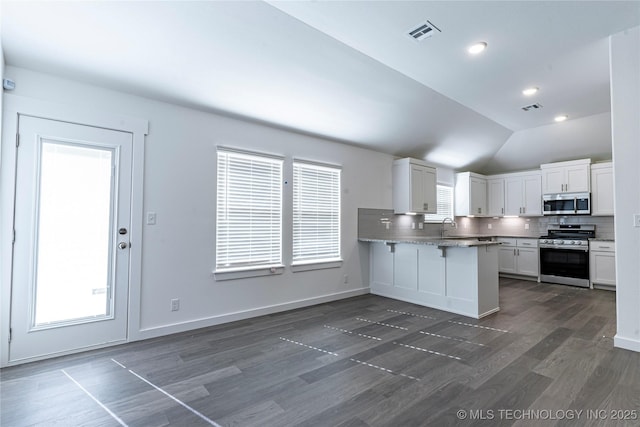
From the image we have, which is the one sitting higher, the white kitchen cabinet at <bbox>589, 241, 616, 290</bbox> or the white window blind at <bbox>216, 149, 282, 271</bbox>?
the white window blind at <bbox>216, 149, 282, 271</bbox>

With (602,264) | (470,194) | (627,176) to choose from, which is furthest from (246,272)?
(602,264)

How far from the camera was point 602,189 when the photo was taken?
5.89 m

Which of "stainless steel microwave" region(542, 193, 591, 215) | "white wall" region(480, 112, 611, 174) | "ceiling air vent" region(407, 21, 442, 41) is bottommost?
"stainless steel microwave" region(542, 193, 591, 215)

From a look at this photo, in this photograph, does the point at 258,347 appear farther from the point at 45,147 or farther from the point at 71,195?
the point at 45,147

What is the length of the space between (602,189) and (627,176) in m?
3.70

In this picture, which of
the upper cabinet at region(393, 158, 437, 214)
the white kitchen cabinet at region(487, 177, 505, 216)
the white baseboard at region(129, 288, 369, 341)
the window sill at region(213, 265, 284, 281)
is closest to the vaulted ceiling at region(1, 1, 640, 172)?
the upper cabinet at region(393, 158, 437, 214)

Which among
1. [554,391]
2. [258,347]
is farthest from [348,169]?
[554,391]

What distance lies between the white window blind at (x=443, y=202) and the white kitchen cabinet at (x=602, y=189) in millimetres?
2563

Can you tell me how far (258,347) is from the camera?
3.13m

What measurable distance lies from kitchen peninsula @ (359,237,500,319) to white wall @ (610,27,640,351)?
4.41 ft

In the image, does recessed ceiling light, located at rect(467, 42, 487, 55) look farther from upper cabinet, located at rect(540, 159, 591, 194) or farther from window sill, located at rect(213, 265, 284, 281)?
upper cabinet, located at rect(540, 159, 591, 194)

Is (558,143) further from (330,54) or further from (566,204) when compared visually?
(330,54)

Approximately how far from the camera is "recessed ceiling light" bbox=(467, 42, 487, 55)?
3.11 metres

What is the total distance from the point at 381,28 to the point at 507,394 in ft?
10.3
